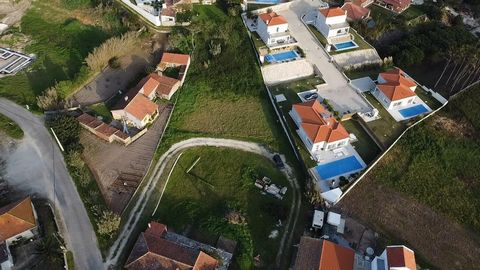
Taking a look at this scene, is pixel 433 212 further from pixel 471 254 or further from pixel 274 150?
pixel 274 150

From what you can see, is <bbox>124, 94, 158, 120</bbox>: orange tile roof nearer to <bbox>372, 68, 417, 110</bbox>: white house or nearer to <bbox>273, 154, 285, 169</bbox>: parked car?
<bbox>273, 154, 285, 169</bbox>: parked car

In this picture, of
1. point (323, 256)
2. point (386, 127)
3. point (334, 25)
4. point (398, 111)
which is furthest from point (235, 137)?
point (334, 25)

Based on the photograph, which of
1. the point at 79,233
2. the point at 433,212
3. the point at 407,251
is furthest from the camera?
the point at 433,212

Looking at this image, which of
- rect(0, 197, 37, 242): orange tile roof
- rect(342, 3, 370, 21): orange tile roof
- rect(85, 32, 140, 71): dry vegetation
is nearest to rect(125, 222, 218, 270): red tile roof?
rect(0, 197, 37, 242): orange tile roof

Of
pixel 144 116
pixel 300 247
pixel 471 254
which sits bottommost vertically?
pixel 471 254

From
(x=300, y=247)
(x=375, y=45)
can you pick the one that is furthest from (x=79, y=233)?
(x=375, y=45)

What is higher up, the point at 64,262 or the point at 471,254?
the point at 64,262

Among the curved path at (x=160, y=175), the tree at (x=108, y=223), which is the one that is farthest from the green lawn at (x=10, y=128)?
the tree at (x=108, y=223)
